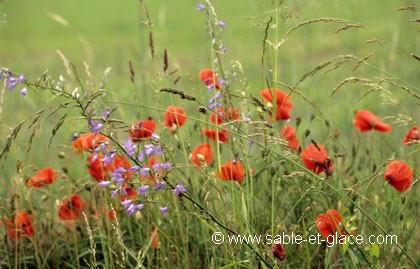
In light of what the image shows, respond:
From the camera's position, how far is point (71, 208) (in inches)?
92.3

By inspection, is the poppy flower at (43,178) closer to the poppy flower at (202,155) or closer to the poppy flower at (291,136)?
the poppy flower at (202,155)

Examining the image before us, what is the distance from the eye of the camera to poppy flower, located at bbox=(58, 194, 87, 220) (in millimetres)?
2346

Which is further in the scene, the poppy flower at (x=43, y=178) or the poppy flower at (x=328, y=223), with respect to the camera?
the poppy flower at (x=43, y=178)

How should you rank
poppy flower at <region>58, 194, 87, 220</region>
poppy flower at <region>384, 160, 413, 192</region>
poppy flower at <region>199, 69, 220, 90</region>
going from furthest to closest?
1. poppy flower at <region>58, 194, 87, 220</region>
2. poppy flower at <region>199, 69, 220, 90</region>
3. poppy flower at <region>384, 160, 413, 192</region>

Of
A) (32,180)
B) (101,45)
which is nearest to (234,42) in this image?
(101,45)

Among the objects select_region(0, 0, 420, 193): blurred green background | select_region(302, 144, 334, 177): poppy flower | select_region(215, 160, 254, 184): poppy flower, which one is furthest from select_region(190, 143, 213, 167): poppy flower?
select_region(0, 0, 420, 193): blurred green background

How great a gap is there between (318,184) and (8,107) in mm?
5243

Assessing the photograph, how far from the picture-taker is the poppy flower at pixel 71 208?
2.35 metres

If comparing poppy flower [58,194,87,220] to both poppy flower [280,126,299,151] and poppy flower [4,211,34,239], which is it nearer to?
poppy flower [4,211,34,239]

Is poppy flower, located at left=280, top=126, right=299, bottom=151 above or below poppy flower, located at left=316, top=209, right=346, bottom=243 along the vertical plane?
above

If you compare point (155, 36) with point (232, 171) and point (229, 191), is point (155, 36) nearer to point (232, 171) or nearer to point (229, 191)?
point (229, 191)

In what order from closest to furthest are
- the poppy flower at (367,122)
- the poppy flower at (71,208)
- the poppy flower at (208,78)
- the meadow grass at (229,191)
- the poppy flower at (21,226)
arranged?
1. the meadow grass at (229,191)
2. the poppy flower at (208,78)
3. the poppy flower at (21,226)
4. the poppy flower at (71,208)
5. the poppy flower at (367,122)

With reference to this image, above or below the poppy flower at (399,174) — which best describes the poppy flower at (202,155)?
above

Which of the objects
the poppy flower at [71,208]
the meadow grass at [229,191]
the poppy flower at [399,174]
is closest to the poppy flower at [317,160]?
the meadow grass at [229,191]
